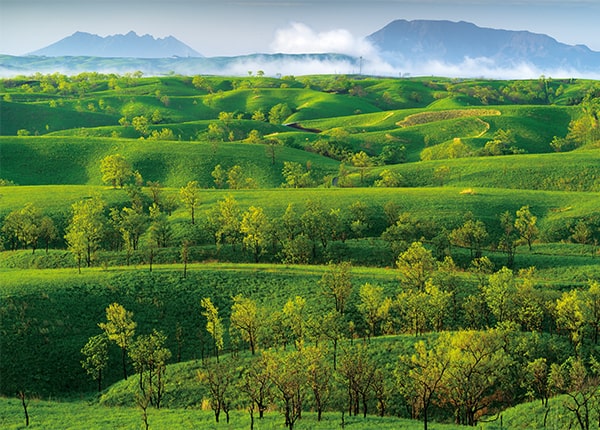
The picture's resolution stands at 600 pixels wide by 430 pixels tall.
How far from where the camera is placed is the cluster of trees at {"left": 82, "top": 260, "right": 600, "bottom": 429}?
54.0m

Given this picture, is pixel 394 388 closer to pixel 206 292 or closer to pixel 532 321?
pixel 532 321

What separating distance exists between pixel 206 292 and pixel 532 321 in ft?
173

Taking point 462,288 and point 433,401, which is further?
point 462,288

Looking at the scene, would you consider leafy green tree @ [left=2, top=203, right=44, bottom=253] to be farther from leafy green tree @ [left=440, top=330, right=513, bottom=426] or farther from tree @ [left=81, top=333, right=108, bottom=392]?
leafy green tree @ [left=440, top=330, right=513, bottom=426]

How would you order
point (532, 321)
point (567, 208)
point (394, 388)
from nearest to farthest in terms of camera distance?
point (394, 388), point (532, 321), point (567, 208)

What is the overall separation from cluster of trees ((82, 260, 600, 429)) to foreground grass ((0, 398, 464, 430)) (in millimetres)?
1769

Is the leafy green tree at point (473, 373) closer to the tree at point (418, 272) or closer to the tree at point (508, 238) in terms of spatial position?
the tree at point (418, 272)

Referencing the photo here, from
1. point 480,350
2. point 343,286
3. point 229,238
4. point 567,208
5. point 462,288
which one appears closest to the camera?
point 480,350

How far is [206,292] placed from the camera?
89.2 m

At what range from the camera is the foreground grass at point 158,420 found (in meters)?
49.2

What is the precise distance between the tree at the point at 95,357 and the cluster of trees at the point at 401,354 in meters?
0.30

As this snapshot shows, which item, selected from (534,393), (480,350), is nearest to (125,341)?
(480,350)

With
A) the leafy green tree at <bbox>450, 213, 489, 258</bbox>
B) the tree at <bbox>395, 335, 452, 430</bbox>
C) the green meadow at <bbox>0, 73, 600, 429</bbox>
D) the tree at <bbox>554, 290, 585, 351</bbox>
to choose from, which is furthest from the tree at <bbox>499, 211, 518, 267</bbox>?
the tree at <bbox>395, 335, 452, 430</bbox>

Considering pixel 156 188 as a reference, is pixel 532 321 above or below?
below
